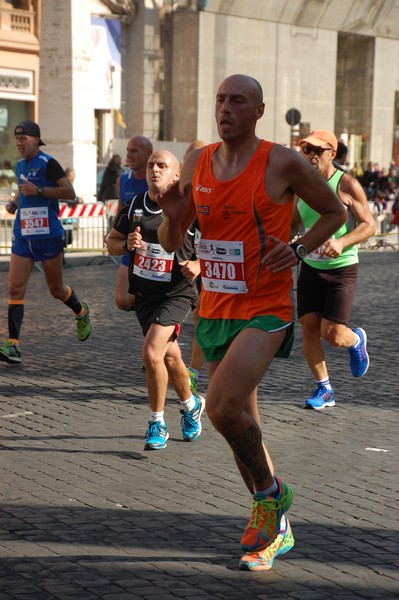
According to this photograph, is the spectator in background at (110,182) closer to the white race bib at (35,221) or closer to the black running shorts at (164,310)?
the white race bib at (35,221)

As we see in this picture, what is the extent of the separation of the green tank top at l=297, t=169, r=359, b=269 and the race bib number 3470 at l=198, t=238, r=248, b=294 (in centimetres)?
307

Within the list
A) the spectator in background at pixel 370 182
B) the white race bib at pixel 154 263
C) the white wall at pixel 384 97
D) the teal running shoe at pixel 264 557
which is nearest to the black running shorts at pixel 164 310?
the white race bib at pixel 154 263

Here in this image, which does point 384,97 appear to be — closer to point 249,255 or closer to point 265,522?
point 249,255

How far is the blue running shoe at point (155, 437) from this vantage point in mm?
6879

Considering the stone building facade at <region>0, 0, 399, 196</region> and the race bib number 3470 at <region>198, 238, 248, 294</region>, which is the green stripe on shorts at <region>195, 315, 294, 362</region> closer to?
Answer: the race bib number 3470 at <region>198, 238, 248, 294</region>

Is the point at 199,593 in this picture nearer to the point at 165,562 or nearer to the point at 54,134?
the point at 165,562

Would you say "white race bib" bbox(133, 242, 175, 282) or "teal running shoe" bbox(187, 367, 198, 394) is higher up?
"white race bib" bbox(133, 242, 175, 282)

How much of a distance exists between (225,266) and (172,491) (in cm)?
144

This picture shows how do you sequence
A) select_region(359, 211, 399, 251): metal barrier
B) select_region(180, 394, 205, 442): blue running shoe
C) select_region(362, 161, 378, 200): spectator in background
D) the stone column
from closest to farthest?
select_region(180, 394, 205, 442): blue running shoe < select_region(359, 211, 399, 251): metal barrier < the stone column < select_region(362, 161, 378, 200): spectator in background

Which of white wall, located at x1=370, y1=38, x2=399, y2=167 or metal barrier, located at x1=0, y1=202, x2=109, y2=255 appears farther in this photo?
white wall, located at x1=370, y1=38, x2=399, y2=167

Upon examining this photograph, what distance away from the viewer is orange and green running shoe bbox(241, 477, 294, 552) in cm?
481

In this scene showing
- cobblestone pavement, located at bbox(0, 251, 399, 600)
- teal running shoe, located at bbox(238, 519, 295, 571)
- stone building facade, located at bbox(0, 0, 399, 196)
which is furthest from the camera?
stone building facade, located at bbox(0, 0, 399, 196)

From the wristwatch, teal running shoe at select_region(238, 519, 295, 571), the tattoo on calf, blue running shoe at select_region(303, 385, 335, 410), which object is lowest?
blue running shoe at select_region(303, 385, 335, 410)

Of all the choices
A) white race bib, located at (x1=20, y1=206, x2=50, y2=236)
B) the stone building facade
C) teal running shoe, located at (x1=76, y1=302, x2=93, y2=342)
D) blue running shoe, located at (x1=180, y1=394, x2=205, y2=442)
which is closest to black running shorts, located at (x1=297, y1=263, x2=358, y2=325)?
blue running shoe, located at (x1=180, y1=394, x2=205, y2=442)
